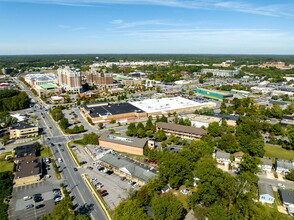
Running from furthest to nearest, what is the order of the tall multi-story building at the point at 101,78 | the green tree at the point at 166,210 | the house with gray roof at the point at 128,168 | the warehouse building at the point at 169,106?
the tall multi-story building at the point at 101,78
the warehouse building at the point at 169,106
the house with gray roof at the point at 128,168
the green tree at the point at 166,210

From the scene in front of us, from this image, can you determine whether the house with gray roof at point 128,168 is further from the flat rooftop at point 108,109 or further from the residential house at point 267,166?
the flat rooftop at point 108,109

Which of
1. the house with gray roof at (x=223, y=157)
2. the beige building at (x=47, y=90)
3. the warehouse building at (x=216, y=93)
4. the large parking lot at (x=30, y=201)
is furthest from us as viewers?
the beige building at (x=47, y=90)

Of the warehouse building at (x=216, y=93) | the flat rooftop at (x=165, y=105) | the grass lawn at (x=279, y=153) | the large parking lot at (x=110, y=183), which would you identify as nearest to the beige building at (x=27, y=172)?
the large parking lot at (x=110, y=183)

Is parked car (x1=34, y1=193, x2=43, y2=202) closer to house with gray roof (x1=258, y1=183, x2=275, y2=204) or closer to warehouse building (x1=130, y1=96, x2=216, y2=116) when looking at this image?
house with gray roof (x1=258, y1=183, x2=275, y2=204)

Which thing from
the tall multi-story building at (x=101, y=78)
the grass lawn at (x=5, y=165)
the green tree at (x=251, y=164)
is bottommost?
the grass lawn at (x=5, y=165)

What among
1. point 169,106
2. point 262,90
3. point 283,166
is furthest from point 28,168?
point 262,90

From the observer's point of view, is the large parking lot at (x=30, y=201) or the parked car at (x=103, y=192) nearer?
the large parking lot at (x=30, y=201)

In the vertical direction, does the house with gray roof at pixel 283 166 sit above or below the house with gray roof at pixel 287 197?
above
